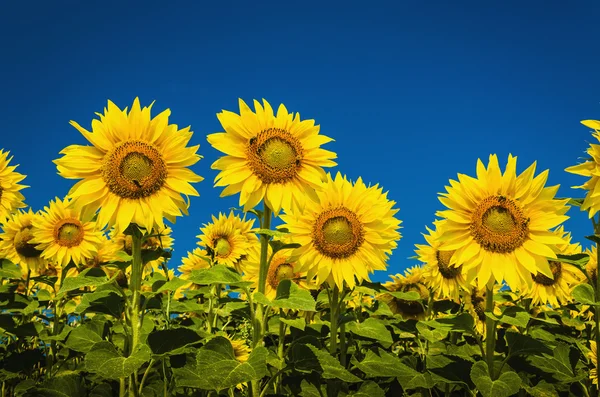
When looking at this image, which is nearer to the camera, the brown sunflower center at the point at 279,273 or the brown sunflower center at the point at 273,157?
the brown sunflower center at the point at 273,157

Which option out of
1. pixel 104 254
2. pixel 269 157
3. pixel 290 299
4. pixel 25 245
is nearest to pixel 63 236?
pixel 104 254

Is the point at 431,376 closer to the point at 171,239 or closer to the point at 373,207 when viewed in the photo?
the point at 373,207

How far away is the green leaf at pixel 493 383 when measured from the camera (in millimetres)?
4793

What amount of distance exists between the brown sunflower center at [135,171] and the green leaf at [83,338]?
1.32 m

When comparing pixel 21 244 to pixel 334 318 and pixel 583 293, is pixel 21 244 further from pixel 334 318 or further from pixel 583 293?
pixel 583 293

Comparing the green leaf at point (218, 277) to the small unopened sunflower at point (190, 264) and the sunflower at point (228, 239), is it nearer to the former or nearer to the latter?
the sunflower at point (228, 239)

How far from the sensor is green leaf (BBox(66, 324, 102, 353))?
507 centimetres

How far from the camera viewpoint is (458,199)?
541 centimetres

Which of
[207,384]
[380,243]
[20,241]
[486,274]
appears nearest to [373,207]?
[380,243]

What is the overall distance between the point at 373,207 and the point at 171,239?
354 centimetres

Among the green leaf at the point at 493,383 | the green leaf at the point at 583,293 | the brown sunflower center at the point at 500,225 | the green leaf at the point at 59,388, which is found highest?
the brown sunflower center at the point at 500,225

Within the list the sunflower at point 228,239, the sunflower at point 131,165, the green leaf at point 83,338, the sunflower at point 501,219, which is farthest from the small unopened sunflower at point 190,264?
the sunflower at point 501,219

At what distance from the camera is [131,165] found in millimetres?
4926

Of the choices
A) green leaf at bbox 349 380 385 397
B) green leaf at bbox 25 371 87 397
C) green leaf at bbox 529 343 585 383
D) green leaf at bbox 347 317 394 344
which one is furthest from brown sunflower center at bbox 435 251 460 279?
green leaf at bbox 25 371 87 397
